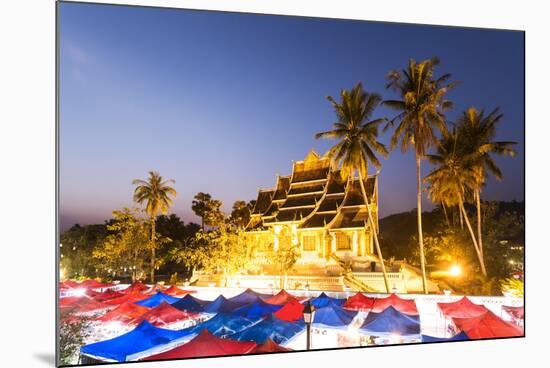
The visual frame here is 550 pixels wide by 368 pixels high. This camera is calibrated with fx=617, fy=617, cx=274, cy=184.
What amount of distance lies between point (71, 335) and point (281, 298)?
2491 millimetres

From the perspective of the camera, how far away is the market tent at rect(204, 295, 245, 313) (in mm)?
7379

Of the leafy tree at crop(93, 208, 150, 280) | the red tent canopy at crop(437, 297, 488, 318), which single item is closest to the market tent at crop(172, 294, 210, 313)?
the leafy tree at crop(93, 208, 150, 280)

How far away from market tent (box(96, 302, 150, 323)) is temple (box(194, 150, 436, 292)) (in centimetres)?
86

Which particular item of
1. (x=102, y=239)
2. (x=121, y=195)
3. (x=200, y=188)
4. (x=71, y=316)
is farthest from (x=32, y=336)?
(x=200, y=188)

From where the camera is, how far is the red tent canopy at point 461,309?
314 inches

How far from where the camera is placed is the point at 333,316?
764 centimetres

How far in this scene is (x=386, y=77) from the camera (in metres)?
7.85

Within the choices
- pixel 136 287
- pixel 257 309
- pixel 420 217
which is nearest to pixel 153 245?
pixel 136 287

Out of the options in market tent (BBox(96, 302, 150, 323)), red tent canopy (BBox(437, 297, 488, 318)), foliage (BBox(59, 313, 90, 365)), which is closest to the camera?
foliage (BBox(59, 313, 90, 365))

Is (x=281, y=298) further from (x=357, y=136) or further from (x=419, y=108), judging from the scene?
(x=419, y=108)

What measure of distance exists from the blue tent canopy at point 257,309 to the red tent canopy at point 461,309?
2.18 m

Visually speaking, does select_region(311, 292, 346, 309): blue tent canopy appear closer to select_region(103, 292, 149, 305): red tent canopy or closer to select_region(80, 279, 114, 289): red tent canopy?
select_region(103, 292, 149, 305): red tent canopy

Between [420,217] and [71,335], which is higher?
[420,217]

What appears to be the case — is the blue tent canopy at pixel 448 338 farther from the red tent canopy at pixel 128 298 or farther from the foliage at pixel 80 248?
the foliage at pixel 80 248
